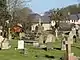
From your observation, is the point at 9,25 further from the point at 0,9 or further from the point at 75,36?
the point at 75,36

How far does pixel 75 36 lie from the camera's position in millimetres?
33312

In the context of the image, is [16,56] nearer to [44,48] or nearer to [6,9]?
[44,48]

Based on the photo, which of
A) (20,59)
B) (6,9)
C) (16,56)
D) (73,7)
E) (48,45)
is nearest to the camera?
(20,59)

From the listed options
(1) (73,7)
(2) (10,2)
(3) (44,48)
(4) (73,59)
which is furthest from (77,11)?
(4) (73,59)

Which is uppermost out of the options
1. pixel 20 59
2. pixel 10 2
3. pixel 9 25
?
pixel 10 2

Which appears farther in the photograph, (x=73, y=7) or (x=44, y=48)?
(x=73, y=7)

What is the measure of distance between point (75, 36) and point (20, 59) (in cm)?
1721

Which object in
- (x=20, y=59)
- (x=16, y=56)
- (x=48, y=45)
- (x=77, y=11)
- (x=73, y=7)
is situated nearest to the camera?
(x=20, y=59)

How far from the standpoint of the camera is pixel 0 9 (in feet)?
113

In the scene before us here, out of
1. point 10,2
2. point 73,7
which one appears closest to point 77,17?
point 73,7

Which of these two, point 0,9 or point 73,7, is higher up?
point 73,7

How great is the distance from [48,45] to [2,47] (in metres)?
3.61

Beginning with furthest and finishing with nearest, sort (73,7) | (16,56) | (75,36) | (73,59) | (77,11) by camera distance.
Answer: (73,7)
(77,11)
(75,36)
(16,56)
(73,59)

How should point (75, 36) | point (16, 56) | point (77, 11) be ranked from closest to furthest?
1. point (16, 56)
2. point (75, 36)
3. point (77, 11)
